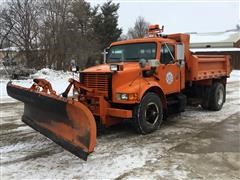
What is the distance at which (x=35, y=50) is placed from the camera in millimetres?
24047

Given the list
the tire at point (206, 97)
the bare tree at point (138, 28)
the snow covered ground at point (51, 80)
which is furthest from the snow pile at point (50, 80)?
the bare tree at point (138, 28)

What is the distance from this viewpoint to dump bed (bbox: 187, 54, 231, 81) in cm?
920

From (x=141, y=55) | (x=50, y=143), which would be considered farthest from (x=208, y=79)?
(x=50, y=143)

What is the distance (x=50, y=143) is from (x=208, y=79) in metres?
5.55

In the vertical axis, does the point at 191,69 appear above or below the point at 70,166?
above

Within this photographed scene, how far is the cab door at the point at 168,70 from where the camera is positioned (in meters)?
7.93

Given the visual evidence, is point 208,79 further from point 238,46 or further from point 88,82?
point 238,46

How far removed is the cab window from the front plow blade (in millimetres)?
3064

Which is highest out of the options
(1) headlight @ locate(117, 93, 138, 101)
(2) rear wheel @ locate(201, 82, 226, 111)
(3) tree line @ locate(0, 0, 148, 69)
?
(3) tree line @ locate(0, 0, 148, 69)

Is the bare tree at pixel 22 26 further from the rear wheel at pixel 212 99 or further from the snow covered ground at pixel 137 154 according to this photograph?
the rear wheel at pixel 212 99

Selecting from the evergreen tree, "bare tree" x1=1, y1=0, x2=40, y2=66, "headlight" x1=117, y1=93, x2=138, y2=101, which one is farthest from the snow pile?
the evergreen tree

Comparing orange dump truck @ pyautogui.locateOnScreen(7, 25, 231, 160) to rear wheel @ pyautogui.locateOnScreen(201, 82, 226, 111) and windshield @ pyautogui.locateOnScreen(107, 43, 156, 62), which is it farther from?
rear wheel @ pyautogui.locateOnScreen(201, 82, 226, 111)

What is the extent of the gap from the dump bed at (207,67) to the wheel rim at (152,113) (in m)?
2.16

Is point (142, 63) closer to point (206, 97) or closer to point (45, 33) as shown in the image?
point (206, 97)
